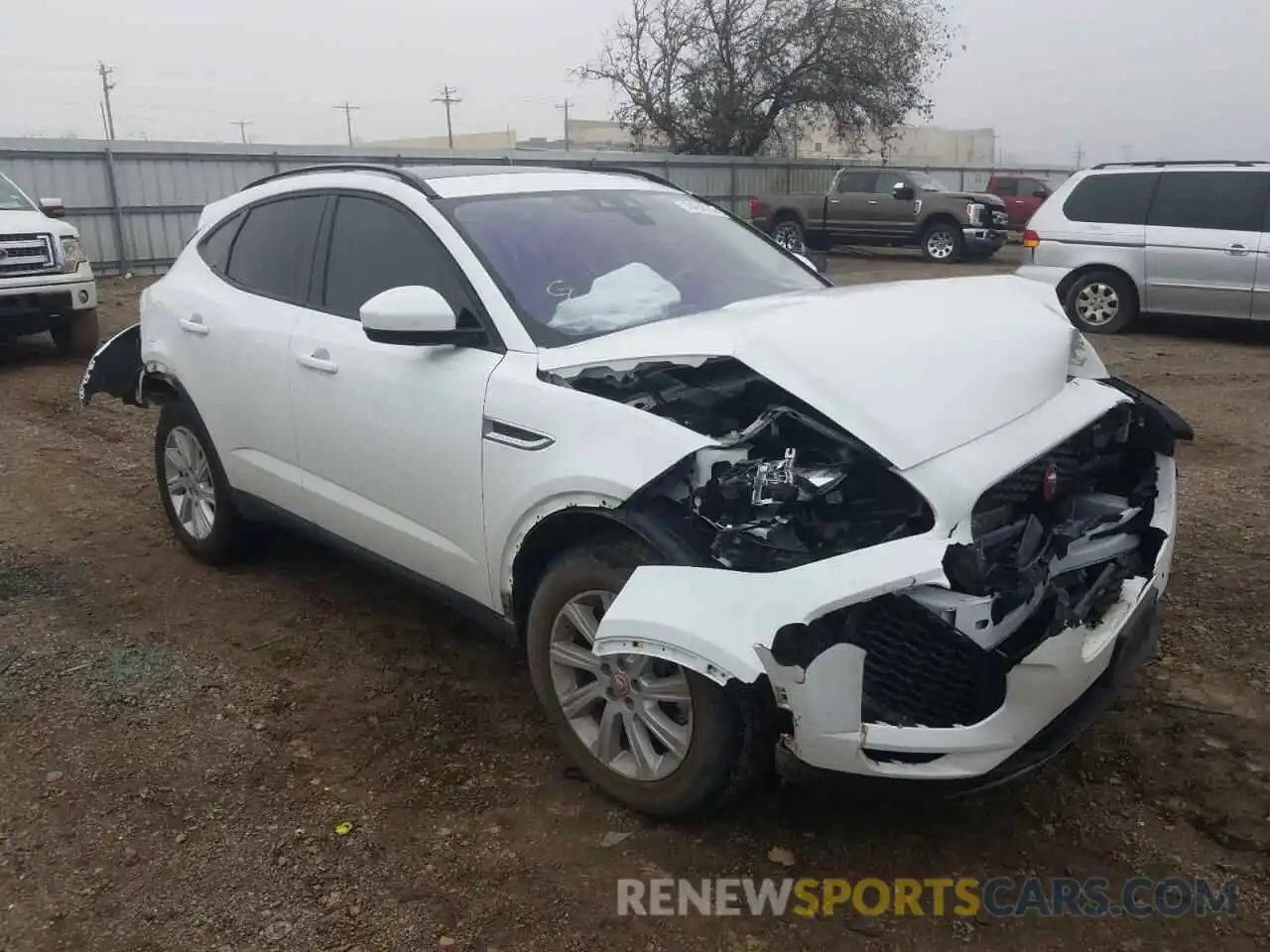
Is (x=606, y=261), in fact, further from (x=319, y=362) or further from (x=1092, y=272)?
(x=1092, y=272)

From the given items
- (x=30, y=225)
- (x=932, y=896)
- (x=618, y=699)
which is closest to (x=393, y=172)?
(x=618, y=699)

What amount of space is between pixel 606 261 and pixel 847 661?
5.85 ft

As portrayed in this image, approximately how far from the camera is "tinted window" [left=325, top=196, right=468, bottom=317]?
137 inches

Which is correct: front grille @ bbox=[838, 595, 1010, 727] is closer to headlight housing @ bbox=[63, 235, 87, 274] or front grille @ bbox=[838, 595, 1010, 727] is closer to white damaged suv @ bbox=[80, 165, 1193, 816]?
white damaged suv @ bbox=[80, 165, 1193, 816]

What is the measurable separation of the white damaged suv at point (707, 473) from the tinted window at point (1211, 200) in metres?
7.82

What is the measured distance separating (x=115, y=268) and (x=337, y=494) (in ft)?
48.5

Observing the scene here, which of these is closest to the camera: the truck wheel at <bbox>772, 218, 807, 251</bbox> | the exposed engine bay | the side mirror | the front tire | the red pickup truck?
the exposed engine bay

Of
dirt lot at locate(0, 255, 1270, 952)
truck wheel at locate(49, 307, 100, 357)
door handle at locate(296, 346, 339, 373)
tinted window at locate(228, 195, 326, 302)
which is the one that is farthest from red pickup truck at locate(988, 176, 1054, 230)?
door handle at locate(296, 346, 339, 373)

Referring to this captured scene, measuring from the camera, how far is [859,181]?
21172 mm

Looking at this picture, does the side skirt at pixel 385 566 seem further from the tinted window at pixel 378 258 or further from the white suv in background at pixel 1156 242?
the white suv in background at pixel 1156 242

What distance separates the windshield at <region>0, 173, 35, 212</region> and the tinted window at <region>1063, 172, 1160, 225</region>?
1037 cm

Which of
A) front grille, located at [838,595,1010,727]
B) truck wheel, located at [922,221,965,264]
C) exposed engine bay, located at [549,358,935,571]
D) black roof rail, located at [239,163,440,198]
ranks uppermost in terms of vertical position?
black roof rail, located at [239,163,440,198]

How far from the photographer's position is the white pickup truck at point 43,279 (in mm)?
9289

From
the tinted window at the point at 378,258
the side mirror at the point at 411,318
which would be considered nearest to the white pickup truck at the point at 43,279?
the tinted window at the point at 378,258
